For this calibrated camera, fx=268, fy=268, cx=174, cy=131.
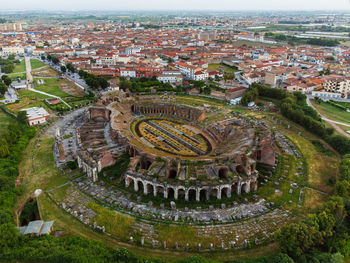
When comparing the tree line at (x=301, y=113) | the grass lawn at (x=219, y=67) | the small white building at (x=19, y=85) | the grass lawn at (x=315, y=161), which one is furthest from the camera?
the grass lawn at (x=219, y=67)

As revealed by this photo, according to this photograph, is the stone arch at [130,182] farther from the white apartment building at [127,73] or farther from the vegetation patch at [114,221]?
the white apartment building at [127,73]

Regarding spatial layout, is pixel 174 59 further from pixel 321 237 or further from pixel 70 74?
pixel 321 237

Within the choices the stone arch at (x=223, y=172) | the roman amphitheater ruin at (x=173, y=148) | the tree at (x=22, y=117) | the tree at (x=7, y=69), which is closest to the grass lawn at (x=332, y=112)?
the roman amphitheater ruin at (x=173, y=148)

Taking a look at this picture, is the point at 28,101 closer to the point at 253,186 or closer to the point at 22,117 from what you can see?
the point at 22,117

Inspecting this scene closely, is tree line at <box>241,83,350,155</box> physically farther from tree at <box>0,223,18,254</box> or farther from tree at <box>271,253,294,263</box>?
tree at <box>0,223,18,254</box>

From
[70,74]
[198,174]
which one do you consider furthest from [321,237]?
[70,74]

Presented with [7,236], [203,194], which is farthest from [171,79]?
[7,236]

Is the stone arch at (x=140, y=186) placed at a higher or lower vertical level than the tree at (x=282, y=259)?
lower
